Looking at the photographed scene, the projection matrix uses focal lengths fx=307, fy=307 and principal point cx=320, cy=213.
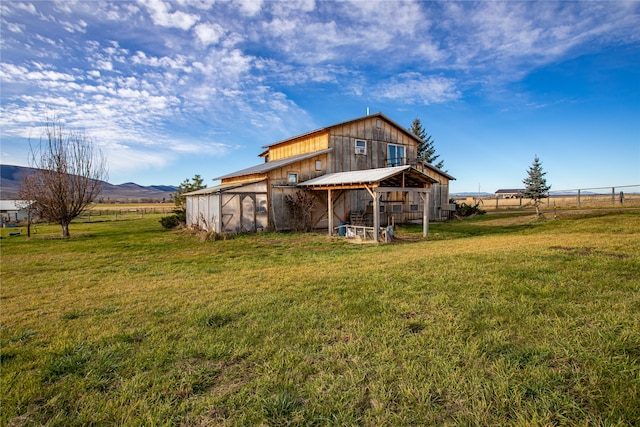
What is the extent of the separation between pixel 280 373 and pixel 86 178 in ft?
71.0

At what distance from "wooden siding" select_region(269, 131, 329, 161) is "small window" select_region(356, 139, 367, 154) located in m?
2.36

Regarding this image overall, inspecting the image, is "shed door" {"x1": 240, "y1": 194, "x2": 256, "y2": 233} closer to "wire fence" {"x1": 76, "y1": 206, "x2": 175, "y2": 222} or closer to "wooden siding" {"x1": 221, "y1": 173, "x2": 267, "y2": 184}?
"wooden siding" {"x1": 221, "y1": 173, "x2": 267, "y2": 184}

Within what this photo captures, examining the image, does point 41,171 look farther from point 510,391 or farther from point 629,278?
point 629,278

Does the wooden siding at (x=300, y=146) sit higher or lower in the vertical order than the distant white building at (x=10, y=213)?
higher

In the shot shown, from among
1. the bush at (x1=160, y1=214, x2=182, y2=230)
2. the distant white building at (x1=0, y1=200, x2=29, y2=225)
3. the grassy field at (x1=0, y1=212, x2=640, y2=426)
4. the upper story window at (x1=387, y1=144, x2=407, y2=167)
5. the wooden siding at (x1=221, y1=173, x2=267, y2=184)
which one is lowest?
the grassy field at (x1=0, y1=212, x2=640, y2=426)

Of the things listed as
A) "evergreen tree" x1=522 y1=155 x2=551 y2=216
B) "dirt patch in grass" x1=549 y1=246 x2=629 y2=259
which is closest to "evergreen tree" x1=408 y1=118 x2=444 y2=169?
"evergreen tree" x1=522 y1=155 x2=551 y2=216

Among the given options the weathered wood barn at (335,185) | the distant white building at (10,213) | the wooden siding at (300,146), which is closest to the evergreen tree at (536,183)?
the weathered wood barn at (335,185)

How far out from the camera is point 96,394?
287cm

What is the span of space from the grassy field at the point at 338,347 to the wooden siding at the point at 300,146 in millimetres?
15280

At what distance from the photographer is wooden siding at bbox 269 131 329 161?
21031 millimetres

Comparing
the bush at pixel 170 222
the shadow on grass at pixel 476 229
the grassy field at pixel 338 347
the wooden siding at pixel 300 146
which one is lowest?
the grassy field at pixel 338 347

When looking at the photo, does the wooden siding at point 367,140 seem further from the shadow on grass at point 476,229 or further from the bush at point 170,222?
the bush at point 170,222

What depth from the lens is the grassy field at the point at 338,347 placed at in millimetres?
2559

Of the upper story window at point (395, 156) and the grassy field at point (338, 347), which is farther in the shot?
the upper story window at point (395, 156)
